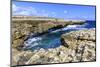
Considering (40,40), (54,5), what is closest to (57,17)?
(54,5)

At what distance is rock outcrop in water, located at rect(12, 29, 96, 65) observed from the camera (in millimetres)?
2654

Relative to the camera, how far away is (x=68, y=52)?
9.36 feet

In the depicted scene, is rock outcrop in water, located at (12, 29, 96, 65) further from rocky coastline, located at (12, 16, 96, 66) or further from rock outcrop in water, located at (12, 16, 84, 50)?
rock outcrop in water, located at (12, 16, 84, 50)

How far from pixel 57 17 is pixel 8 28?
2.14ft

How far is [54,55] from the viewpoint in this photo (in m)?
2.78

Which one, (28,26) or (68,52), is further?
(68,52)

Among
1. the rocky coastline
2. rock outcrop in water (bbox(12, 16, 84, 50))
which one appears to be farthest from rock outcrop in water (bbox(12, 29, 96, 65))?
rock outcrop in water (bbox(12, 16, 84, 50))

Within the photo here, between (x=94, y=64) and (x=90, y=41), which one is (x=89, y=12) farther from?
(x=94, y=64)

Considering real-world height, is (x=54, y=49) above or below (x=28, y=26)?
below

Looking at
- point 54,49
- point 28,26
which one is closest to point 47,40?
point 54,49

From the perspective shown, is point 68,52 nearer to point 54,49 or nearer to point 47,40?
point 54,49

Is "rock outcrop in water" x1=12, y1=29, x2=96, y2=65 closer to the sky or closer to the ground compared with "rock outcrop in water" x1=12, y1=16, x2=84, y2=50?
closer to the ground

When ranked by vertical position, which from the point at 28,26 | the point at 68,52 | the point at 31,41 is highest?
the point at 28,26

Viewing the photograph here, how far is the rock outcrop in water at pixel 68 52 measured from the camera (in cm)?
265
